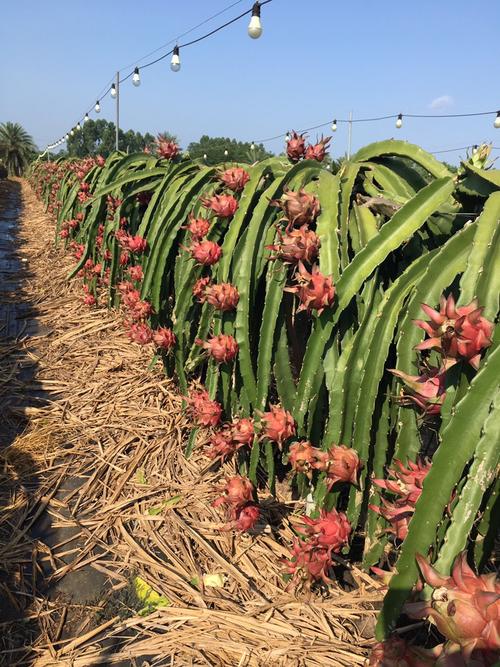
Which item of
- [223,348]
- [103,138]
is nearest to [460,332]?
[223,348]

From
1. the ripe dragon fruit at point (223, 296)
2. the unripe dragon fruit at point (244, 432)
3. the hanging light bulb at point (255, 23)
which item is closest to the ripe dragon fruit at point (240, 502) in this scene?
the unripe dragon fruit at point (244, 432)

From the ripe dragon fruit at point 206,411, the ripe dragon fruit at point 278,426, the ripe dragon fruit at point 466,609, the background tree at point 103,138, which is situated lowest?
the ripe dragon fruit at point 206,411

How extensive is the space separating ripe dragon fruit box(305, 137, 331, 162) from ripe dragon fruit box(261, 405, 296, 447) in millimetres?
1087

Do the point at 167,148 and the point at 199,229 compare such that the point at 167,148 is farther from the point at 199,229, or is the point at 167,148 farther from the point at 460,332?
the point at 460,332

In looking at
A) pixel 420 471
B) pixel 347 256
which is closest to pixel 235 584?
pixel 420 471

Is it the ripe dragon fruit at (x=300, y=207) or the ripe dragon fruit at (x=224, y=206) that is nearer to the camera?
the ripe dragon fruit at (x=300, y=207)

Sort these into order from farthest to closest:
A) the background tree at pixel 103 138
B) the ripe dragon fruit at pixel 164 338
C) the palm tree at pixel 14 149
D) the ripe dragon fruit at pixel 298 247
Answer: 1. the background tree at pixel 103 138
2. the palm tree at pixel 14 149
3. the ripe dragon fruit at pixel 164 338
4. the ripe dragon fruit at pixel 298 247

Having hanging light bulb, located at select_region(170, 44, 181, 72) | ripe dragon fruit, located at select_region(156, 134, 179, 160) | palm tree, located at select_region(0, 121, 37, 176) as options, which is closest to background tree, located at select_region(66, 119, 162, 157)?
palm tree, located at select_region(0, 121, 37, 176)

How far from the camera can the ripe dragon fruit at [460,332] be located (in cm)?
99

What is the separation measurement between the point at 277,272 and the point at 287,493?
845 mm

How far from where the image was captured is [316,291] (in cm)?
138

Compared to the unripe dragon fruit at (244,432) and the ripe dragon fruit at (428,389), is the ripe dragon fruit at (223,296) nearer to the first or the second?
the unripe dragon fruit at (244,432)

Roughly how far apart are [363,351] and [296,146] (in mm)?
1073

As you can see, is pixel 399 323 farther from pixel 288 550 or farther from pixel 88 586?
pixel 88 586
